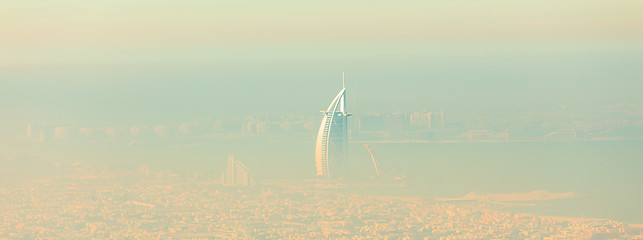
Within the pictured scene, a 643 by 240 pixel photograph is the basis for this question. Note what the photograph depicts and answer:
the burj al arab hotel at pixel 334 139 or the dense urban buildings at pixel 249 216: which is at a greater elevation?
the burj al arab hotel at pixel 334 139

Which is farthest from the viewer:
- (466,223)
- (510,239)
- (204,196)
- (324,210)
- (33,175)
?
(33,175)

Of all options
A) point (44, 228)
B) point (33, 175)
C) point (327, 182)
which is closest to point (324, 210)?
point (327, 182)

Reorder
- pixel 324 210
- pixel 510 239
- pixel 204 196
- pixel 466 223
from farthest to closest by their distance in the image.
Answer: pixel 204 196, pixel 324 210, pixel 466 223, pixel 510 239

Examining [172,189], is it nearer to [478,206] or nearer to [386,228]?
[386,228]

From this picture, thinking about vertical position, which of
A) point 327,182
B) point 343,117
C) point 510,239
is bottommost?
point 510,239

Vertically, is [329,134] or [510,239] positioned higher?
[329,134]

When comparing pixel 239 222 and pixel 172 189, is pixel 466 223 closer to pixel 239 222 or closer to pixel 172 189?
pixel 239 222

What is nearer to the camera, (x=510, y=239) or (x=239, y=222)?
(x=510, y=239)

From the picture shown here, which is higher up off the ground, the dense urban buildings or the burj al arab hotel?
the burj al arab hotel
